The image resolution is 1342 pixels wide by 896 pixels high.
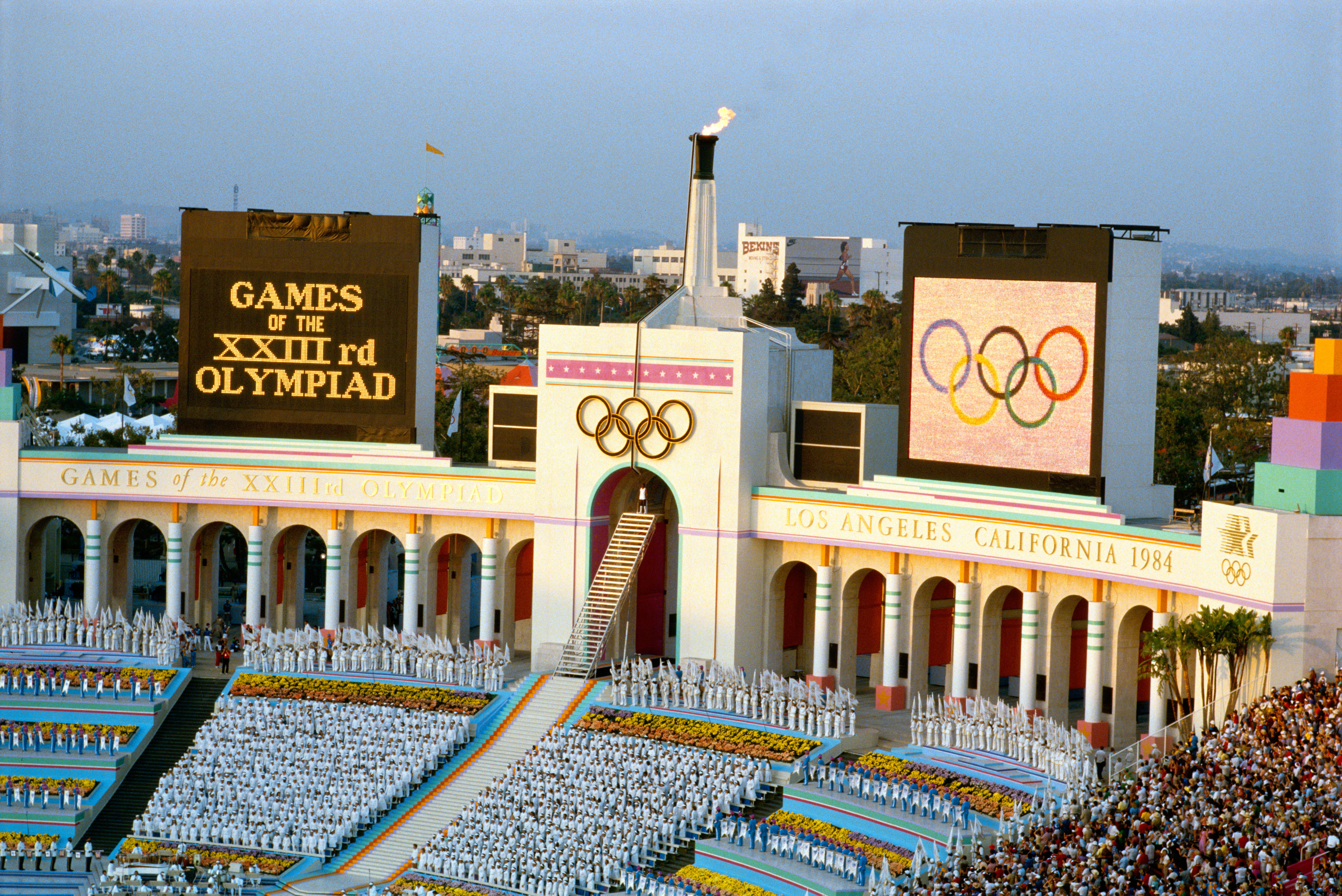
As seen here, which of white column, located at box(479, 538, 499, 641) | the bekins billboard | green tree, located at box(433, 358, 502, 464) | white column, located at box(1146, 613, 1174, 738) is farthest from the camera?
green tree, located at box(433, 358, 502, 464)

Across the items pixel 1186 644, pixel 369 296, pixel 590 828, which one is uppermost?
pixel 369 296

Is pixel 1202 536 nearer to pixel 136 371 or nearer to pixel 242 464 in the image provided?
pixel 242 464

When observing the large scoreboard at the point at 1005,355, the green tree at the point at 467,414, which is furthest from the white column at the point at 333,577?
the large scoreboard at the point at 1005,355

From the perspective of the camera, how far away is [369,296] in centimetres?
Result: 6438

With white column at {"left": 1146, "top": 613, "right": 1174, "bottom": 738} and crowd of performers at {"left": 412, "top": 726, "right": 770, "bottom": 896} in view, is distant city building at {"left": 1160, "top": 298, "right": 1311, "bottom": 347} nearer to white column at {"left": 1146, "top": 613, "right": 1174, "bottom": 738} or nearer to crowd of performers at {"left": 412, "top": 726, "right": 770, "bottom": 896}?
white column at {"left": 1146, "top": 613, "right": 1174, "bottom": 738}

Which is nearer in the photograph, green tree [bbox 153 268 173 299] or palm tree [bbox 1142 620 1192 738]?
palm tree [bbox 1142 620 1192 738]

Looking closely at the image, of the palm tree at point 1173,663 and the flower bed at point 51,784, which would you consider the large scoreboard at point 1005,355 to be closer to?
the palm tree at point 1173,663

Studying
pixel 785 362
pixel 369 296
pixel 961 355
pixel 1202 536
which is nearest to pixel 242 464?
pixel 369 296

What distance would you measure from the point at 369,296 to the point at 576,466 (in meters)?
8.74

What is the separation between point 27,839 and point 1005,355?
29.7 meters

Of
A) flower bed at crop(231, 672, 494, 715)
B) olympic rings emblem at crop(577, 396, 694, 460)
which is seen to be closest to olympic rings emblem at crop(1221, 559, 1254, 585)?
olympic rings emblem at crop(577, 396, 694, 460)

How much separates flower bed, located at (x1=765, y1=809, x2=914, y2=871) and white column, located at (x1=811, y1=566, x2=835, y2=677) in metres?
9.13

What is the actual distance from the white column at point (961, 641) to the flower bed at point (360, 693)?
1357cm

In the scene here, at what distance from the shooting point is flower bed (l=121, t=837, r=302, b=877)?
174 ft
